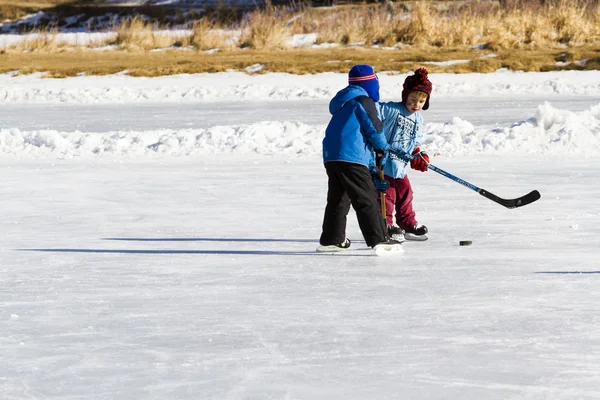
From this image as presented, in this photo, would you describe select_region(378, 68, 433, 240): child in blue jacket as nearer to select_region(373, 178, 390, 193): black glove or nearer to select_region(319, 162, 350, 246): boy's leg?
select_region(373, 178, 390, 193): black glove

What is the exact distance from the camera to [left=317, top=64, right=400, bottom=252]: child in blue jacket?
17.8 ft

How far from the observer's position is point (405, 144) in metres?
5.98

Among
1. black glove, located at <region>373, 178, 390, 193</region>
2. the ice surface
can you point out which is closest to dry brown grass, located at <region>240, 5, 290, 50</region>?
the ice surface

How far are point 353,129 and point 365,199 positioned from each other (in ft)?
1.18

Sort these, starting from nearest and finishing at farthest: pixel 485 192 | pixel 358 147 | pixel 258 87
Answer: pixel 358 147
pixel 485 192
pixel 258 87

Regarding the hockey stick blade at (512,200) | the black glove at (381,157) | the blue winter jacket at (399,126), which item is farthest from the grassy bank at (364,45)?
the black glove at (381,157)

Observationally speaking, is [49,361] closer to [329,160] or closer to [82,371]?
[82,371]

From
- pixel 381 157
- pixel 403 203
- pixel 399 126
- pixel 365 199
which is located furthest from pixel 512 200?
pixel 365 199

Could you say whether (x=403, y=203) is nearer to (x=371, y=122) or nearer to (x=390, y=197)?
(x=390, y=197)

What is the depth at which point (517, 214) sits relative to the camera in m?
6.77

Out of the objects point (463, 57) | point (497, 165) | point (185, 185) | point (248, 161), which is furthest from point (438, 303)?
point (463, 57)

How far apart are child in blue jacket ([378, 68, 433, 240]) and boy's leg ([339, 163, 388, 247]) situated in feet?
1.02

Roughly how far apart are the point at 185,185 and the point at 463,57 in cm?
1195

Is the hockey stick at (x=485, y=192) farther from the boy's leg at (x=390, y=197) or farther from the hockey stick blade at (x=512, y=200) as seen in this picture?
the boy's leg at (x=390, y=197)
